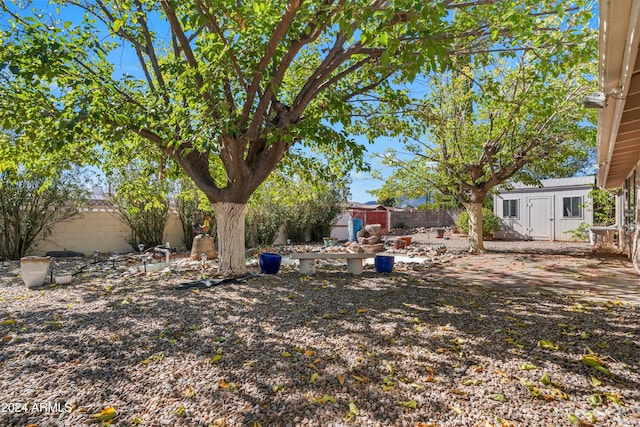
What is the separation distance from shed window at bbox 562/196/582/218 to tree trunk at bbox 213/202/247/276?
50.0 ft

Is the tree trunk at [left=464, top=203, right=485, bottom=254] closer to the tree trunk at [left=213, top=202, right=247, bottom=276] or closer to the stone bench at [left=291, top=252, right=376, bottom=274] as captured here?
the stone bench at [left=291, top=252, right=376, bottom=274]

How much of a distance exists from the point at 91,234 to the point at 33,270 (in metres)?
5.94

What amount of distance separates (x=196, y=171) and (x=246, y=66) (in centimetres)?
213

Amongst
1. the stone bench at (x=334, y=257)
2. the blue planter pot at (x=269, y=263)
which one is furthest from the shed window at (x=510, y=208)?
the blue planter pot at (x=269, y=263)

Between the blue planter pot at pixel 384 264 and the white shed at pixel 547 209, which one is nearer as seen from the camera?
the blue planter pot at pixel 384 264

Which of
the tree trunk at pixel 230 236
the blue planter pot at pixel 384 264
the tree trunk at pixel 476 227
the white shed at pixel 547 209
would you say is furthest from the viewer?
Answer: the white shed at pixel 547 209

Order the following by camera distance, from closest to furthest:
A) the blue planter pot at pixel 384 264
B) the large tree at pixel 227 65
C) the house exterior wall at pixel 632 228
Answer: the large tree at pixel 227 65 → the blue planter pot at pixel 384 264 → the house exterior wall at pixel 632 228

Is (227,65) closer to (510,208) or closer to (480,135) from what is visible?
(480,135)

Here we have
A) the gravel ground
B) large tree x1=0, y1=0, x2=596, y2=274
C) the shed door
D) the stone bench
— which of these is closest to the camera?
the gravel ground

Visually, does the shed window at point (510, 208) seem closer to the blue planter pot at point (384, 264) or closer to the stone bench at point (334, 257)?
the blue planter pot at point (384, 264)

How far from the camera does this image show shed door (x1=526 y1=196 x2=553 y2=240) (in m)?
15.9

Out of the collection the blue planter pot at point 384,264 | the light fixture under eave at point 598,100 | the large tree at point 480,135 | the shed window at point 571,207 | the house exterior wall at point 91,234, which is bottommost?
the blue planter pot at point 384,264

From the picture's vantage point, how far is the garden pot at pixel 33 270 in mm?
5668


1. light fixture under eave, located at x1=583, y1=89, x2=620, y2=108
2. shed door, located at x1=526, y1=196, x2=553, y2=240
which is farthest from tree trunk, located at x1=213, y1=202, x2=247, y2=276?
shed door, located at x1=526, y1=196, x2=553, y2=240
